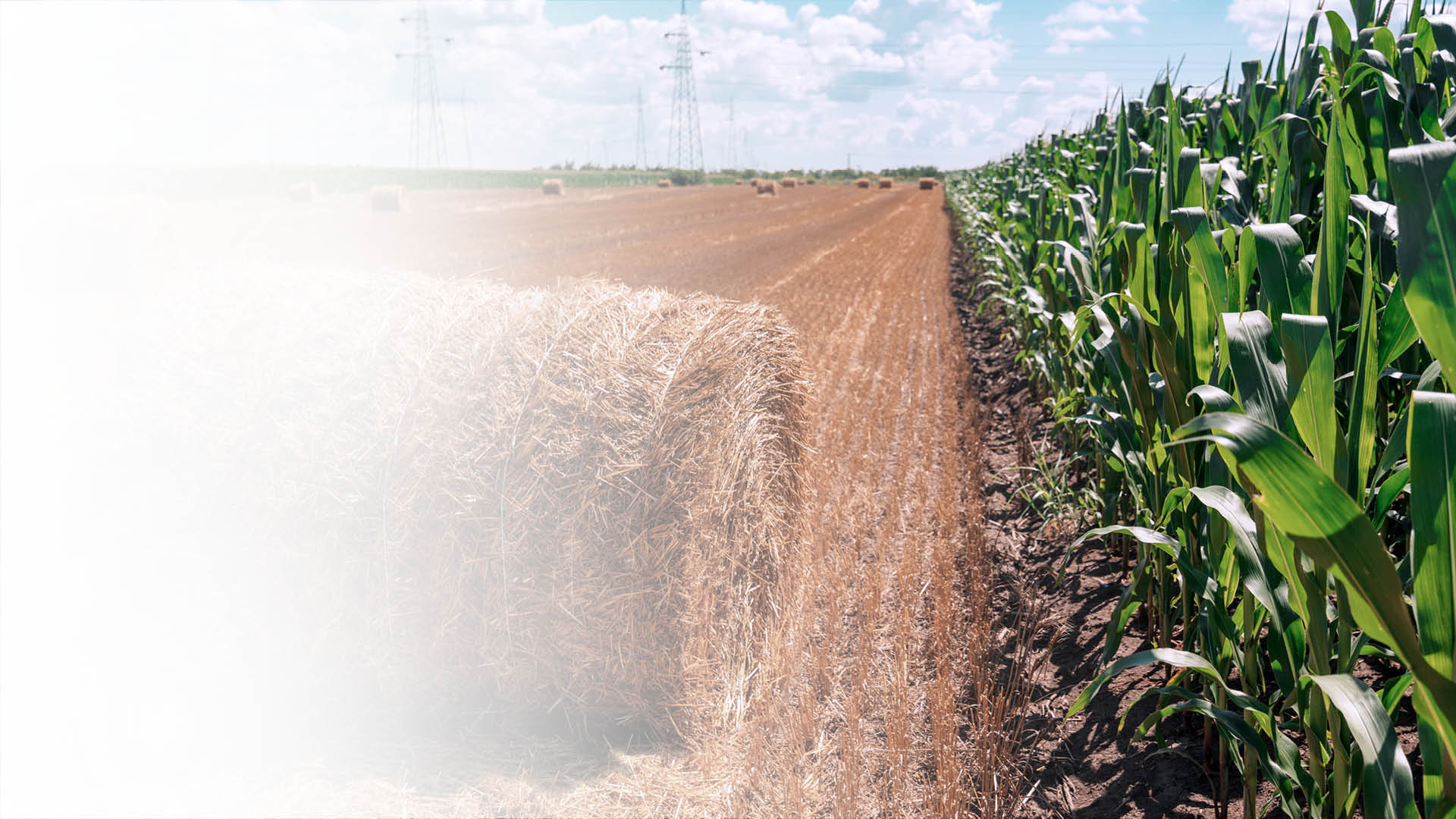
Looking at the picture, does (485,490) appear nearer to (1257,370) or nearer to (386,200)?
(1257,370)

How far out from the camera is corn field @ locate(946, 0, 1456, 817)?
123 centimetres

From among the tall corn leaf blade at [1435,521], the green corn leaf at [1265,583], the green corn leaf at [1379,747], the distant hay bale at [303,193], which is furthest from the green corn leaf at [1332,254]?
the distant hay bale at [303,193]

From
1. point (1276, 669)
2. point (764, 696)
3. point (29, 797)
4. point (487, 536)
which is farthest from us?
point (764, 696)

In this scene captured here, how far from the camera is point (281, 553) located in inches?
Answer: 124

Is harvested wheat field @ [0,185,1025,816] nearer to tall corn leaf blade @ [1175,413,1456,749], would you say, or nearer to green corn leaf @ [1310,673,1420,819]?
green corn leaf @ [1310,673,1420,819]

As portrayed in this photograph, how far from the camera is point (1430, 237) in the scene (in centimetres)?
122

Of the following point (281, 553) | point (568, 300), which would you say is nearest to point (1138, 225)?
point (568, 300)

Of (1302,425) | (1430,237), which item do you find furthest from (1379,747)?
(1430,237)

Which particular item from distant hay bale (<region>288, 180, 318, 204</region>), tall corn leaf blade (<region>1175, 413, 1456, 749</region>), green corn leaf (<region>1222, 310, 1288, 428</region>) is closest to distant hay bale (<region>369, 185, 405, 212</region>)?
distant hay bale (<region>288, 180, 318, 204</region>)

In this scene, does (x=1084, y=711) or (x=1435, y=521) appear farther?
(x=1084, y=711)

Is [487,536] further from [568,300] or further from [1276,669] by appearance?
[1276,669]

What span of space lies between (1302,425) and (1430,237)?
490 mm

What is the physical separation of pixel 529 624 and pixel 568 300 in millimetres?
1372

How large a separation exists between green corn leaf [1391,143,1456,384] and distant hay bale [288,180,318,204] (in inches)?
1349
